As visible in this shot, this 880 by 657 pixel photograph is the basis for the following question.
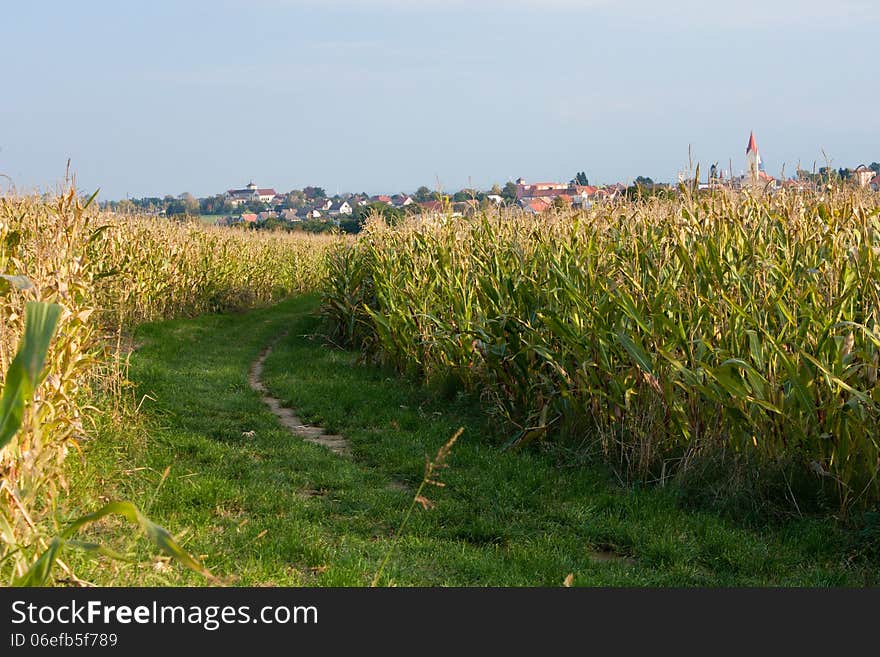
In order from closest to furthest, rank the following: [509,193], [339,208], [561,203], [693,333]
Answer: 1. [693,333]
2. [561,203]
3. [509,193]
4. [339,208]

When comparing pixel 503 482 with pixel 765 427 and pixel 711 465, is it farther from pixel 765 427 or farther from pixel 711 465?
pixel 765 427

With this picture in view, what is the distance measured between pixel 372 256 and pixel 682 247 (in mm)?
8636

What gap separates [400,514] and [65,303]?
2.88 meters

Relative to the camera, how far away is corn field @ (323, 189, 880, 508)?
600 cm

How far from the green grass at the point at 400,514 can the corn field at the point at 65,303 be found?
407 millimetres

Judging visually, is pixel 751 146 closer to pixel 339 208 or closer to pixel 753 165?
pixel 753 165

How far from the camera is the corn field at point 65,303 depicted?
15.9ft

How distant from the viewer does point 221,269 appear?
23.0 meters

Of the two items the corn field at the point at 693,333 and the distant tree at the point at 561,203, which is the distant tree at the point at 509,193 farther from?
the corn field at the point at 693,333

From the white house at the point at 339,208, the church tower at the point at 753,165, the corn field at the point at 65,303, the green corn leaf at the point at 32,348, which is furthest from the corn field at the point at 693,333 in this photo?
the white house at the point at 339,208

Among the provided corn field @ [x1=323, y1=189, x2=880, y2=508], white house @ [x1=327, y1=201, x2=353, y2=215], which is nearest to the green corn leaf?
corn field @ [x1=323, y1=189, x2=880, y2=508]

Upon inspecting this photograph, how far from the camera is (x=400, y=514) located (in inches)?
263

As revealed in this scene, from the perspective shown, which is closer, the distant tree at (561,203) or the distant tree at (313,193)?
the distant tree at (561,203)

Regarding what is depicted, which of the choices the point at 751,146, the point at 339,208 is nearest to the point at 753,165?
the point at 751,146
